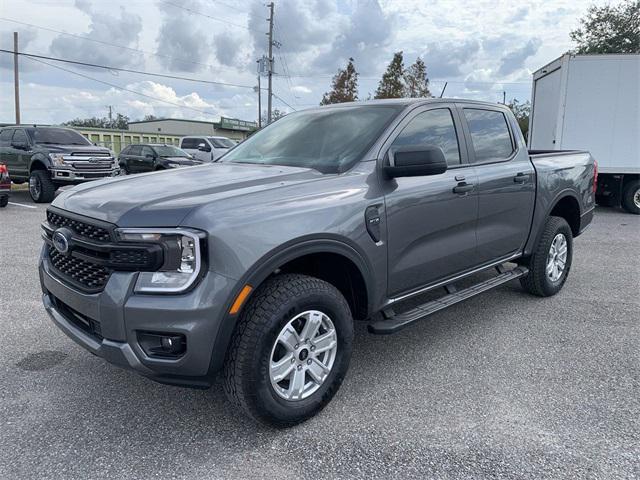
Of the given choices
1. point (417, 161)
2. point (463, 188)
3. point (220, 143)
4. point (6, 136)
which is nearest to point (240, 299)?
point (417, 161)

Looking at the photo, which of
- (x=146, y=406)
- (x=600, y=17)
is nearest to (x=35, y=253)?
(x=146, y=406)

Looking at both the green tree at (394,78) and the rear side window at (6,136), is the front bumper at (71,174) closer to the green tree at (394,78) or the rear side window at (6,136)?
the rear side window at (6,136)

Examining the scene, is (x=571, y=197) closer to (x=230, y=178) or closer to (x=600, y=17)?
(x=230, y=178)

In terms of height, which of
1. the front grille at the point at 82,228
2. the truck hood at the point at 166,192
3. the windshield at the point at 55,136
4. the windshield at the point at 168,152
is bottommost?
the front grille at the point at 82,228

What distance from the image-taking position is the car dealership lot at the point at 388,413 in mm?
2494

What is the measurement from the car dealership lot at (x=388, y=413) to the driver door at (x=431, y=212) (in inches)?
26.3

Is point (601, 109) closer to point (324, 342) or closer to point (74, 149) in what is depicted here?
point (324, 342)

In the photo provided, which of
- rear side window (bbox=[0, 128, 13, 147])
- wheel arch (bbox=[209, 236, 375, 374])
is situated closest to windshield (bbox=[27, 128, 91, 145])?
rear side window (bbox=[0, 128, 13, 147])

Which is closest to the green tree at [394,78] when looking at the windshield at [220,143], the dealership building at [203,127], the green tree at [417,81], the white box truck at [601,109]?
the green tree at [417,81]

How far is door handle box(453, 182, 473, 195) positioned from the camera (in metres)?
3.70

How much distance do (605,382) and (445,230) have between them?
145 cm

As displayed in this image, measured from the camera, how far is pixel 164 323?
7.66 feet

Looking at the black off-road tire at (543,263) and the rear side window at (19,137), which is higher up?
the rear side window at (19,137)

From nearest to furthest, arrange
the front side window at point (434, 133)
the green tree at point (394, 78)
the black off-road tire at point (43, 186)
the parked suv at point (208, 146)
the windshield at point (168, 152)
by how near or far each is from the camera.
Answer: the front side window at point (434, 133), the black off-road tire at point (43, 186), the windshield at point (168, 152), the parked suv at point (208, 146), the green tree at point (394, 78)
